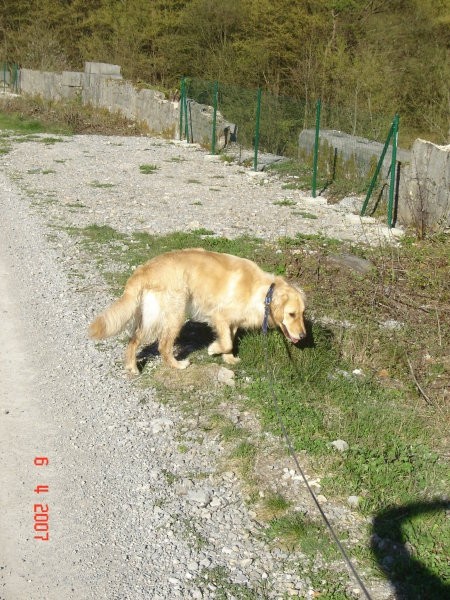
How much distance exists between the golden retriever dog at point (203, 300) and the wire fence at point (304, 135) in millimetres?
6826

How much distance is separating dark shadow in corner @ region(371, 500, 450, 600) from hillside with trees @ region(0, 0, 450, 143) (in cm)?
1325

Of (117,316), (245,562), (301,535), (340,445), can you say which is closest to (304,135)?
(117,316)

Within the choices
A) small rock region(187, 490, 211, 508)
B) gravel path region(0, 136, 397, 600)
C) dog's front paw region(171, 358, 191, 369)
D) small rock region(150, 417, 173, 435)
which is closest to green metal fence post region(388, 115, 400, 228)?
gravel path region(0, 136, 397, 600)

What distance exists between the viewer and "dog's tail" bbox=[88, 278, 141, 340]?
5.34 m

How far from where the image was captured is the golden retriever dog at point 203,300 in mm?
5734

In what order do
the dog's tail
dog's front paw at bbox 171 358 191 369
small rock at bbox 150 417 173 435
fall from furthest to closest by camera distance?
dog's front paw at bbox 171 358 191 369 < the dog's tail < small rock at bbox 150 417 173 435

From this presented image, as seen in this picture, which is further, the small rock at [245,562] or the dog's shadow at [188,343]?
the dog's shadow at [188,343]

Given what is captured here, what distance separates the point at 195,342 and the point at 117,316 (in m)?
1.51

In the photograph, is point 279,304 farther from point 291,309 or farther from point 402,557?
point 402,557

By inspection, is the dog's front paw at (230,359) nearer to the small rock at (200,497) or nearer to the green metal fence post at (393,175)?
the small rock at (200,497)

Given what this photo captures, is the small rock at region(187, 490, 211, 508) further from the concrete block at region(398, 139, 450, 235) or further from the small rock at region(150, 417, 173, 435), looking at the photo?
the concrete block at region(398, 139, 450, 235)

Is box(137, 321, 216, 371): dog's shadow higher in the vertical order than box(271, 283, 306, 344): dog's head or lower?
lower

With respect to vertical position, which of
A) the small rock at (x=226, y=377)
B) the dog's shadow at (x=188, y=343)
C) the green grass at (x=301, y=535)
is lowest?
the green grass at (x=301, y=535)

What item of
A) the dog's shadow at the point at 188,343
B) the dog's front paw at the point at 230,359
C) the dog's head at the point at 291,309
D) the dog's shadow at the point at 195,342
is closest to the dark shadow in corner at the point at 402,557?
the dog's head at the point at 291,309
